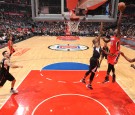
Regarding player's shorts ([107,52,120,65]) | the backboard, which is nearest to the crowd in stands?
the backboard

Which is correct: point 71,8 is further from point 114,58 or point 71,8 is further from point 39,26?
point 39,26

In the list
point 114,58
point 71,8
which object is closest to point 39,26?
point 71,8

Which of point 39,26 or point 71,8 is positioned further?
point 39,26

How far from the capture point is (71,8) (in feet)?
34.8

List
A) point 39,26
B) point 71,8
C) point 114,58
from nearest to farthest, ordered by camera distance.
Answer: point 114,58
point 71,8
point 39,26

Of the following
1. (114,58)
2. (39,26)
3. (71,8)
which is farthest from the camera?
(39,26)

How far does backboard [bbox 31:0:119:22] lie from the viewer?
10.3 meters

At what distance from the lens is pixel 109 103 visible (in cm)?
547

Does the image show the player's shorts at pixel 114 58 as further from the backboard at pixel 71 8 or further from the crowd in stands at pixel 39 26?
the crowd in stands at pixel 39 26

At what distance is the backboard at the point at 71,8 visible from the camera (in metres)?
10.3

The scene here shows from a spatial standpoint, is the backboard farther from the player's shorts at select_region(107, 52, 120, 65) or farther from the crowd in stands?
the crowd in stands

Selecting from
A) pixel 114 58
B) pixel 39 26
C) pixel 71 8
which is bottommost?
pixel 114 58

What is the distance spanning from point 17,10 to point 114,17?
26.0 metres

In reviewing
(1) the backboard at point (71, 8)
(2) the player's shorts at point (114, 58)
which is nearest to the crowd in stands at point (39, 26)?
(1) the backboard at point (71, 8)
